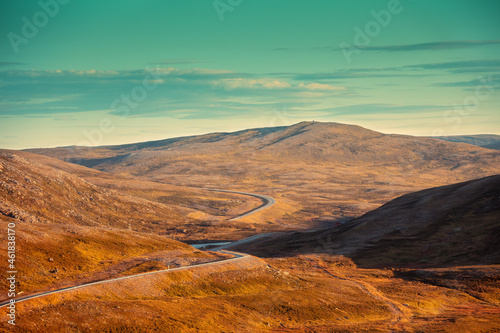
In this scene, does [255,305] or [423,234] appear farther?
[423,234]

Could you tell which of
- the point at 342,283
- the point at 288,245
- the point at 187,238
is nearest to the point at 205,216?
the point at 187,238

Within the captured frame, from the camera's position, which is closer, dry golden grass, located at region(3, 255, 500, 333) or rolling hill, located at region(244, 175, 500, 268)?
dry golden grass, located at region(3, 255, 500, 333)

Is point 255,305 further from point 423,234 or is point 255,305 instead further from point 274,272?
point 423,234

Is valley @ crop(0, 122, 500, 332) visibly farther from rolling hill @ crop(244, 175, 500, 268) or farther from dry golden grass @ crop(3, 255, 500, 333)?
rolling hill @ crop(244, 175, 500, 268)

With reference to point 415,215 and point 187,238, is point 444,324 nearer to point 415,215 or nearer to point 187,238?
point 415,215

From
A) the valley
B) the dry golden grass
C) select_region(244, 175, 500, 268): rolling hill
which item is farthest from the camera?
select_region(244, 175, 500, 268): rolling hill

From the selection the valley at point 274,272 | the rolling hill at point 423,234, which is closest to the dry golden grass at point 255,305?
the valley at point 274,272

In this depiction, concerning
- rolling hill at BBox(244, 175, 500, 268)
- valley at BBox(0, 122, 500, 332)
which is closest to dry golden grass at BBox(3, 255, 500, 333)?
valley at BBox(0, 122, 500, 332)

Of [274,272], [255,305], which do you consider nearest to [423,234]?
[274,272]

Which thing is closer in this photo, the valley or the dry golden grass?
the dry golden grass

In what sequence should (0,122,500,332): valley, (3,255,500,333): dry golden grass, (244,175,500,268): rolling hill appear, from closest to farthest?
(3,255,500,333): dry golden grass → (0,122,500,332): valley → (244,175,500,268): rolling hill

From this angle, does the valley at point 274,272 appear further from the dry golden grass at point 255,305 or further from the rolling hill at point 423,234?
the rolling hill at point 423,234

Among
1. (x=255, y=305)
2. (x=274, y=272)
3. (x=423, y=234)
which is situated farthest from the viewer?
(x=423, y=234)
